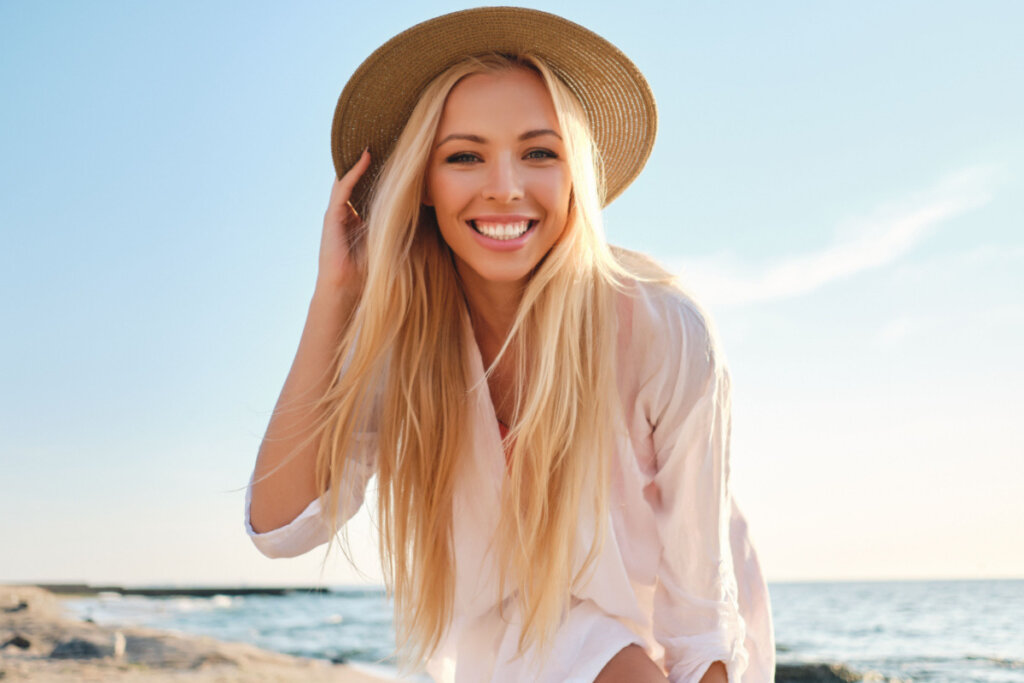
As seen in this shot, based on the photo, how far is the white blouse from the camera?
2.42 m

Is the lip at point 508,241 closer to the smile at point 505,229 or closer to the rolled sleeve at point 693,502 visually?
the smile at point 505,229

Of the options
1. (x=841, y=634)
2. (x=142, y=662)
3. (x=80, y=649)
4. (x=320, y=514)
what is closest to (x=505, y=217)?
(x=320, y=514)

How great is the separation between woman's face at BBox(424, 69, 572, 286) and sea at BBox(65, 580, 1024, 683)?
408 centimetres

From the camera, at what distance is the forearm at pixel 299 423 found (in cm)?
267

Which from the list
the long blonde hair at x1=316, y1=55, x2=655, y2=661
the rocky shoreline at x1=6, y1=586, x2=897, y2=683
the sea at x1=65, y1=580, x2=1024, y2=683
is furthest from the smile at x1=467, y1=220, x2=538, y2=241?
the rocky shoreline at x1=6, y1=586, x2=897, y2=683

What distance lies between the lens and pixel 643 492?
2.60m

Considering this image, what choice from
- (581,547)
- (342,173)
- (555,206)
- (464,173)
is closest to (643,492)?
(581,547)

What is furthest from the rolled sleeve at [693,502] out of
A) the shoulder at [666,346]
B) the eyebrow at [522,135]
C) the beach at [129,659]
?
the beach at [129,659]

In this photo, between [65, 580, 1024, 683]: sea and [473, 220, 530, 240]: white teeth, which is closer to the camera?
[473, 220, 530, 240]: white teeth

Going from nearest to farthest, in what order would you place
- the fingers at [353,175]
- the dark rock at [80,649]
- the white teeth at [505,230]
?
the white teeth at [505,230], the fingers at [353,175], the dark rock at [80,649]

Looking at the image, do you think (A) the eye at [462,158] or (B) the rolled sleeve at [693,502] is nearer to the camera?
(B) the rolled sleeve at [693,502]

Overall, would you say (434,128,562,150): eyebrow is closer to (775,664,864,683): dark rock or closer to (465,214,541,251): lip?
(465,214,541,251): lip

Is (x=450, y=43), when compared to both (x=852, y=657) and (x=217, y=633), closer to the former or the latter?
(x=852, y=657)

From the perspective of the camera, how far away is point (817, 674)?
9742 mm
